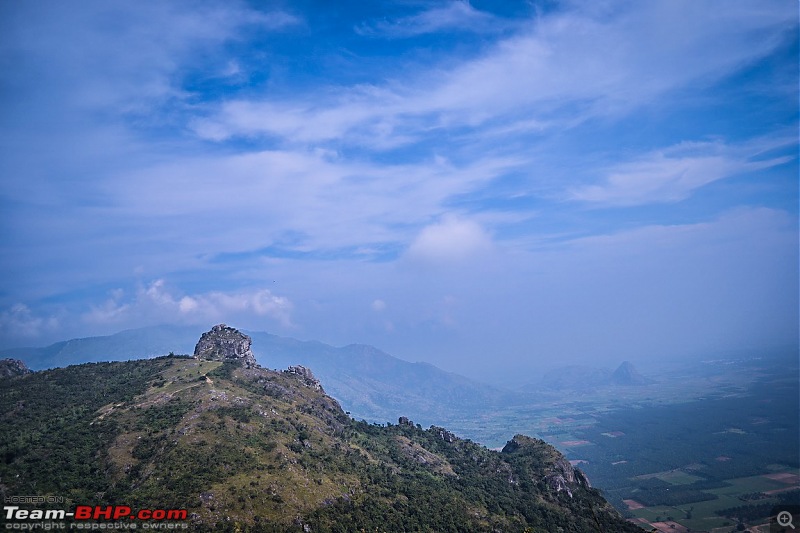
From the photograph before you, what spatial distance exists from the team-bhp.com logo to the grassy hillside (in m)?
2.04

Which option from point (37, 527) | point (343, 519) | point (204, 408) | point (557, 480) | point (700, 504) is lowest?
point (700, 504)

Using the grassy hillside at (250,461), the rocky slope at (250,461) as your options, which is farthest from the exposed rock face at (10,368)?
the rocky slope at (250,461)

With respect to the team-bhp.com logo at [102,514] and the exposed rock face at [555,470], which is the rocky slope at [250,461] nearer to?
the exposed rock face at [555,470]

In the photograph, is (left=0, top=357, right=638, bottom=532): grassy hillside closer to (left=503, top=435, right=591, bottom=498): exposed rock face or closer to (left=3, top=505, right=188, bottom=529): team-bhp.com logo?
(left=503, top=435, right=591, bottom=498): exposed rock face

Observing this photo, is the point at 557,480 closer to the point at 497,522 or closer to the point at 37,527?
the point at 497,522

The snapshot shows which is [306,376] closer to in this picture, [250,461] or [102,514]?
[250,461]

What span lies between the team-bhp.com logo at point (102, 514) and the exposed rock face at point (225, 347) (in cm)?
8465

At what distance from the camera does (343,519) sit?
7438cm

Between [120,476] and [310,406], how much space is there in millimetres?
58646

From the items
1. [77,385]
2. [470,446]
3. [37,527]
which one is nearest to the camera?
[37,527]

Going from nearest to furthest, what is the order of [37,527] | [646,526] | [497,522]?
[37,527] → [497,522] → [646,526]

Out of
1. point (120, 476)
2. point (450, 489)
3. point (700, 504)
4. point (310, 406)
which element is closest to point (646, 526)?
point (700, 504)

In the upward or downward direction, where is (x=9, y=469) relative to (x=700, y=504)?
upward

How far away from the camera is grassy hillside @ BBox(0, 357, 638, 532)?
70.1 metres
